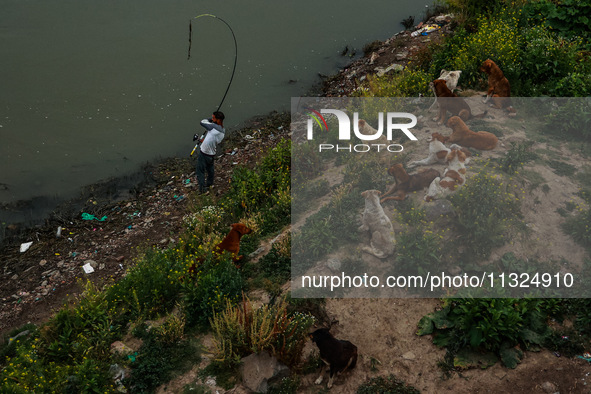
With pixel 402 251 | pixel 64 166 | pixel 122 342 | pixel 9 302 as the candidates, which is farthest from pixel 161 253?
pixel 64 166

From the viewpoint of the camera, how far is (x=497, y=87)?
9273mm

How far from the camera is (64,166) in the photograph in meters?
10.6

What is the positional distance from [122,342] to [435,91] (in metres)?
7.01

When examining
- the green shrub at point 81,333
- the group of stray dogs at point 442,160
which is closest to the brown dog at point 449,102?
the group of stray dogs at point 442,160

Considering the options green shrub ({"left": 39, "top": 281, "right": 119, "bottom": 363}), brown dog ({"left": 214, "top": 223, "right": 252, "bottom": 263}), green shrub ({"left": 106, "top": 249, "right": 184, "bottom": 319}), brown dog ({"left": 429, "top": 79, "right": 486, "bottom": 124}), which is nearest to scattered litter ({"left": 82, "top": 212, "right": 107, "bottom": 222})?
green shrub ({"left": 106, "top": 249, "right": 184, "bottom": 319})

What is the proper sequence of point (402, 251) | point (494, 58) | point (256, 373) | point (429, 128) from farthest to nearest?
point (494, 58)
point (429, 128)
point (402, 251)
point (256, 373)

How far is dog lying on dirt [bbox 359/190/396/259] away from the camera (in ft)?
21.8

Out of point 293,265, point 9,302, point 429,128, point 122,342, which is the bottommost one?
point 9,302

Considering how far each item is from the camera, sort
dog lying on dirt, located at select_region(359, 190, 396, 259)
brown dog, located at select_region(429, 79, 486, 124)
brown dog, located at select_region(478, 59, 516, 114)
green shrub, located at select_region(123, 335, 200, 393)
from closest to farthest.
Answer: green shrub, located at select_region(123, 335, 200, 393), dog lying on dirt, located at select_region(359, 190, 396, 259), brown dog, located at select_region(429, 79, 486, 124), brown dog, located at select_region(478, 59, 516, 114)

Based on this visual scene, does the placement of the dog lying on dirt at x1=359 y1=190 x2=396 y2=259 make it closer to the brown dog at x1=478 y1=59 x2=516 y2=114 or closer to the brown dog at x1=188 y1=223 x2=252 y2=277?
the brown dog at x1=188 y1=223 x2=252 y2=277

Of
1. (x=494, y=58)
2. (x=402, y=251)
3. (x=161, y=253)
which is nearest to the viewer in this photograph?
(x=402, y=251)

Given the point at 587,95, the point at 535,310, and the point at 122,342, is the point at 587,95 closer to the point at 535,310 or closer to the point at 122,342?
the point at 535,310

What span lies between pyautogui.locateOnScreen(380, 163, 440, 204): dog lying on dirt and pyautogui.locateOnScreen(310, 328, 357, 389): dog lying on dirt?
284 cm

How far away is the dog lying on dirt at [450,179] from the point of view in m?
7.16
